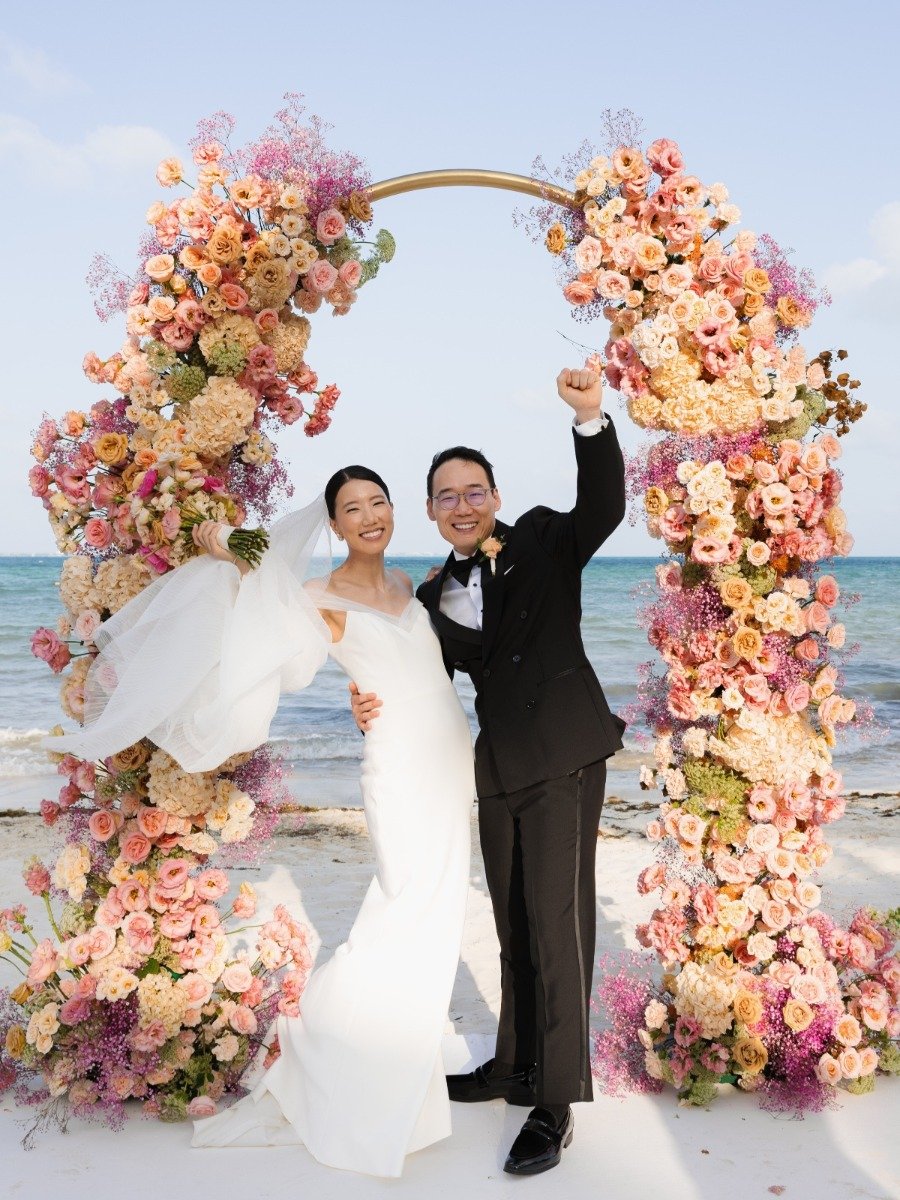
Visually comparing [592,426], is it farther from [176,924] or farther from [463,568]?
[176,924]

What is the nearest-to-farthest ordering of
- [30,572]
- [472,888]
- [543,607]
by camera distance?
[543,607] → [472,888] → [30,572]

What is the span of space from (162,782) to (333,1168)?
1466mm

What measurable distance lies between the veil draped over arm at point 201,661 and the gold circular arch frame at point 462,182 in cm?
164

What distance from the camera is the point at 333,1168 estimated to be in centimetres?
370

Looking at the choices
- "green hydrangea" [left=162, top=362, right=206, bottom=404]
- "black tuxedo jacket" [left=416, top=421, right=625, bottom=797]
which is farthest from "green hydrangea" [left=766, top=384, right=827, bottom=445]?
"green hydrangea" [left=162, top=362, right=206, bottom=404]

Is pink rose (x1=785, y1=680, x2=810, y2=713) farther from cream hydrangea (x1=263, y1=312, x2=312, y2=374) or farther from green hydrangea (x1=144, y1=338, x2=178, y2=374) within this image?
green hydrangea (x1=144, y1=338, x2=178, y2=374)

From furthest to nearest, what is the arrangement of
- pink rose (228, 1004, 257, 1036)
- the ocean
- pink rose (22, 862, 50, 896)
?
1. the ocean
2. pink rose (22, 862, 50, 896)
3. pink rose (228, 1004, 257, 1036)

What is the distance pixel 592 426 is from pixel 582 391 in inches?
4.9

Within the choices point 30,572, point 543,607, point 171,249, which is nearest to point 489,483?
point 543,607

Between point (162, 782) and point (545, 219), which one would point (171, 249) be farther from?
point (162, 782)

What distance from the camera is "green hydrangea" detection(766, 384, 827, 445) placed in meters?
4.28

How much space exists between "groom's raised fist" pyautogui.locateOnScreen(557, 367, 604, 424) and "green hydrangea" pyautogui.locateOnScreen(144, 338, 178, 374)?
1575 mm

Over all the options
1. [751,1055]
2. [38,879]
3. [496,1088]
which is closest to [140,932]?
[38,879]

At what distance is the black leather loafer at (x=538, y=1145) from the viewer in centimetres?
365
